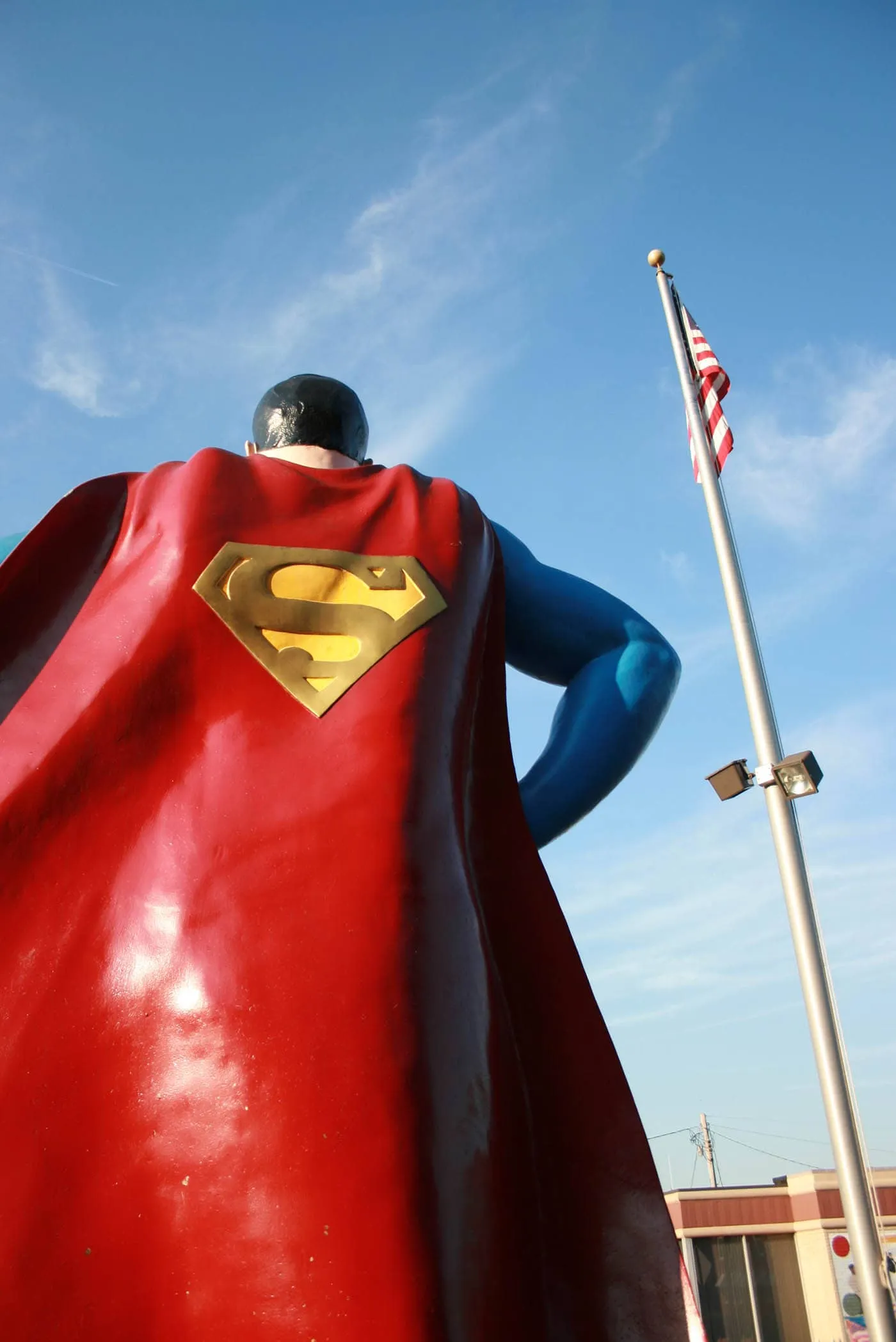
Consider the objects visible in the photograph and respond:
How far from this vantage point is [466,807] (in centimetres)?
234

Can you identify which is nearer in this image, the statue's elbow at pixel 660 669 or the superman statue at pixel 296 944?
the superman statue at pixel 296 944

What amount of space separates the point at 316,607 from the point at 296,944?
713mm

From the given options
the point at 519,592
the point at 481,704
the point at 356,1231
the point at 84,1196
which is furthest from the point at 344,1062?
the point at 519,592

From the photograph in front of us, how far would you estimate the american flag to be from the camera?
7.56m

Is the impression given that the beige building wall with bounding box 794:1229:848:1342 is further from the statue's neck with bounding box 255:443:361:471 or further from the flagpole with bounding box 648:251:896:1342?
the statue's neck with bounding box 255:443:361:471

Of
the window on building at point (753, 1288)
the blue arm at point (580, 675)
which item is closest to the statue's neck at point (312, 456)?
the blue arm at point (580, 675)

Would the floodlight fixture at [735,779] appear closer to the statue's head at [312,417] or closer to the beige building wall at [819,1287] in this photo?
the statue's head at [312,417]

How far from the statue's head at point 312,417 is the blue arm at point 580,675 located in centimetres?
46

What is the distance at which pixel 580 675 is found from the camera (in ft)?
9.23

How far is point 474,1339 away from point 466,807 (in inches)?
38.1

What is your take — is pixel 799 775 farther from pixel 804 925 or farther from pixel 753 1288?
pixel 753 1288

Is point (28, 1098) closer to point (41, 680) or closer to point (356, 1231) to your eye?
point (356, 1231)

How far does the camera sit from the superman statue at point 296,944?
66.9 inches

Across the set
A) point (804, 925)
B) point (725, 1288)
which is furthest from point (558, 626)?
point (725, 1288)
